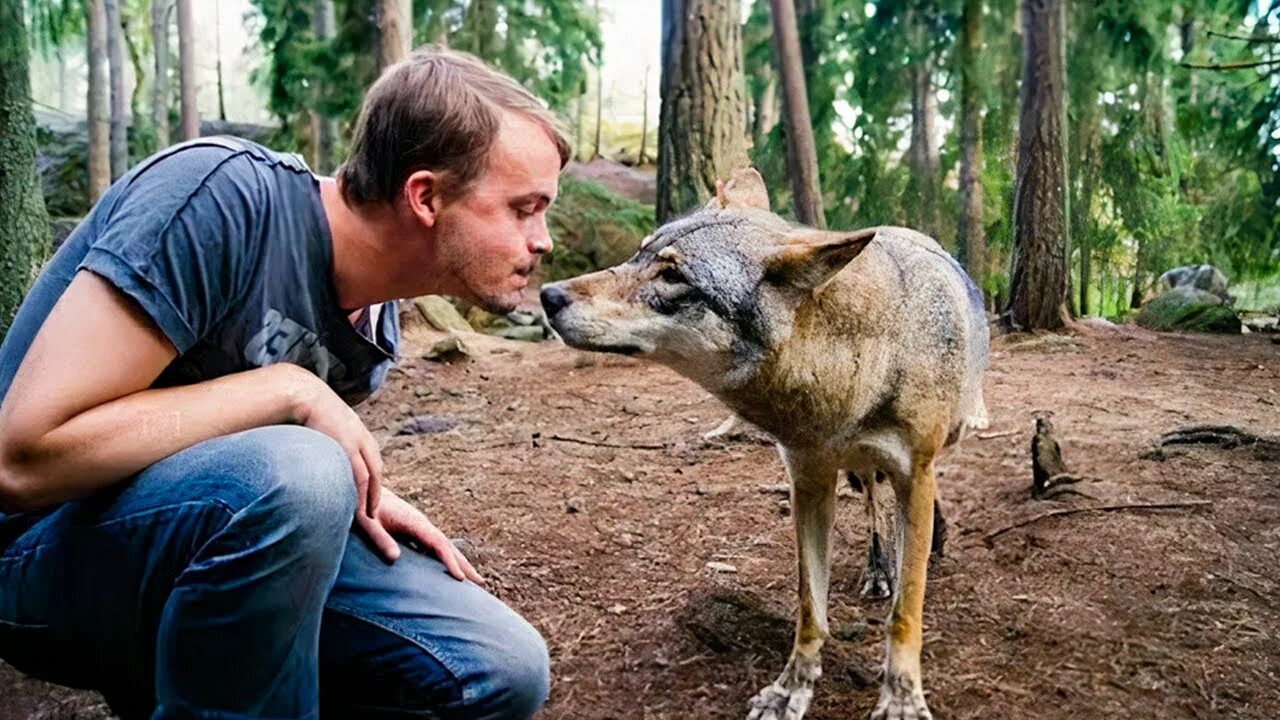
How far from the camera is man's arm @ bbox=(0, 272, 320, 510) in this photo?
1.66 meters

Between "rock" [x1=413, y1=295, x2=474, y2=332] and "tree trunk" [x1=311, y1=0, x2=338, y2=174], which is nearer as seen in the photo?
"rock" [x1=413, y1=295, x2=474, y2=332]

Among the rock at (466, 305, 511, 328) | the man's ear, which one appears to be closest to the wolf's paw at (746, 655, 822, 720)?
the man's ear

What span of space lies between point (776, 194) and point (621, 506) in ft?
24.9

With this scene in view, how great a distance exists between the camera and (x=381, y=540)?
2.31 metres

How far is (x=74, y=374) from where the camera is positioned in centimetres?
167

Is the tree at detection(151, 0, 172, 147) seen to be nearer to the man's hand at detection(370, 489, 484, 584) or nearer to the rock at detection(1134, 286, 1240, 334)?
the rock at detection(1134, 286, 1240, 334)

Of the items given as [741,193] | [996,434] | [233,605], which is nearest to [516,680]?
[233,605]

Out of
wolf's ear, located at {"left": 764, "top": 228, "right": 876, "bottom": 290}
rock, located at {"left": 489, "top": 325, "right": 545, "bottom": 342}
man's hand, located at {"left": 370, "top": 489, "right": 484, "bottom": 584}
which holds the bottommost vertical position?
rock, located at {"left": 489, "top": 325, "right": 545, "bottom": 342}

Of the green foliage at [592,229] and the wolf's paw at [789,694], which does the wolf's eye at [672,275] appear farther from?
the green foliage at [592,229]

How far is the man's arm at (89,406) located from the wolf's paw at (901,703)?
2.08 m

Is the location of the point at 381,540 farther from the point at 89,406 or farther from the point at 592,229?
the point at 592,229

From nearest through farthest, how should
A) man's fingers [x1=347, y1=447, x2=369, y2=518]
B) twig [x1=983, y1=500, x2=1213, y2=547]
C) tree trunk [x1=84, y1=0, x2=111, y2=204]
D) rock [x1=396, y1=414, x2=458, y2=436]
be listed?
man's fingers [x1=347, y1=447, x2=369, y2=518], twig [x1=983, y1=500, x2=1213, y2=547], rock [x1=396, y1=414, x2=458, y2=436], tree trunk [x1=84, y1=0, x2=111, y2=204]

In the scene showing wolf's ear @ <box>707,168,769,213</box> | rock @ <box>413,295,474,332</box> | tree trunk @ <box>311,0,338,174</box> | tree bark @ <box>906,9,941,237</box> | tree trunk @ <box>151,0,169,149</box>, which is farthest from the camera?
tree trunk @ <box>151,0,169,149</box>

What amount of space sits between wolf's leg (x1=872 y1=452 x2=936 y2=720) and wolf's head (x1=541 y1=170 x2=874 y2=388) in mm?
722
